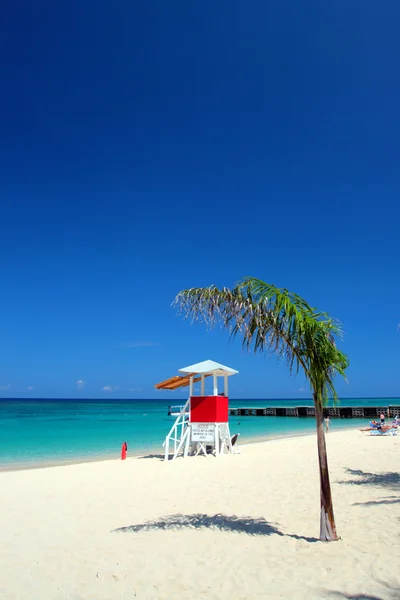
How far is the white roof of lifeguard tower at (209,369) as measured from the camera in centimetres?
1536

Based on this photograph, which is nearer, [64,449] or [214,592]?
[214,592]

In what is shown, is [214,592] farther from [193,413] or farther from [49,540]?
[193,413]

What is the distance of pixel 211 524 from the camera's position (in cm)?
711

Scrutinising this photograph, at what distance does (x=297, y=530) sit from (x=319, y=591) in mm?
2224

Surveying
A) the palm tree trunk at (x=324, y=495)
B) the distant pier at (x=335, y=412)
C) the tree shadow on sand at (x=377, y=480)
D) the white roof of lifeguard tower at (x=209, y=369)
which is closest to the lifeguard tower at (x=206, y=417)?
the white roof of lifeguard tower at (x=209, y=369)

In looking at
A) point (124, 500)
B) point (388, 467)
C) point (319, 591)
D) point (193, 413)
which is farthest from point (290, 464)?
point (319, 591)

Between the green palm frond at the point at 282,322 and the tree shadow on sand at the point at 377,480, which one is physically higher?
the green palm frond at the point at 282,322

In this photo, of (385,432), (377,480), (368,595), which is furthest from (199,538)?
(385,432)

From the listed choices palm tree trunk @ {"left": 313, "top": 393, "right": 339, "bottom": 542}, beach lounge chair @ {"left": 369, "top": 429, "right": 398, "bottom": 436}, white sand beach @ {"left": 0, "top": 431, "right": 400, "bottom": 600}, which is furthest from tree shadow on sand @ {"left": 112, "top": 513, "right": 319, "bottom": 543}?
beach lounge chair @ {"left": 369, "top": 429, "right": 398, "bottom": 436}

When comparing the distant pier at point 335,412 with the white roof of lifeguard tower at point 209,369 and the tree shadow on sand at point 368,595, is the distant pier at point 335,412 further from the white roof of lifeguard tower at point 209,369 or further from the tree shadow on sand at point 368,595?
the tree shadow on sand at point 368,595

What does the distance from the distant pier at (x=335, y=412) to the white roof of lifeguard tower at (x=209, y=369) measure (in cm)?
4514

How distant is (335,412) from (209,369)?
55.7 metres

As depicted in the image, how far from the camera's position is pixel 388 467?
488 inches

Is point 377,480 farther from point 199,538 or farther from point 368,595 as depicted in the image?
point 368,595
